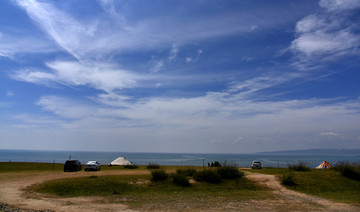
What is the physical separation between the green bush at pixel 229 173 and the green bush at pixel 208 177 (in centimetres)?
109

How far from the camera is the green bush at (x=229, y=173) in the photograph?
90.3 feet

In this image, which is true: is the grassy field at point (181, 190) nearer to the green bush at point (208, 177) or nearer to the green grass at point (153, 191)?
the green grass at point (153, 191)

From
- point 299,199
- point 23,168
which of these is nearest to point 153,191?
point 299,199

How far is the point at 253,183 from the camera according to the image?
25.7 metres

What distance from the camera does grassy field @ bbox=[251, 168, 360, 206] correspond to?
2145 centimetres

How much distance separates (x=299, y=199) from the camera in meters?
20.1

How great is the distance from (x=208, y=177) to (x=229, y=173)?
106 inches

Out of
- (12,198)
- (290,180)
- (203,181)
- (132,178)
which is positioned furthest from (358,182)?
(12,198)

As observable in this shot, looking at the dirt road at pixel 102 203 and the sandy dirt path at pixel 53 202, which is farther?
the dirt road at pixel 102 203

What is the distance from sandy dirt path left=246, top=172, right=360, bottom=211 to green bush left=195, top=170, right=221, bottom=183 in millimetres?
3642

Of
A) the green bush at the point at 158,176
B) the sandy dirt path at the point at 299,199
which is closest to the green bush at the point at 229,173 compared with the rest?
the sandy dirt path at the point at 299,199

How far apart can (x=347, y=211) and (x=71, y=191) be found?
1922cm

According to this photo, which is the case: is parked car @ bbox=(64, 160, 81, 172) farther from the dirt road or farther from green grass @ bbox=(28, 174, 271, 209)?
the dirt road

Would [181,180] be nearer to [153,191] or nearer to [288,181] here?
[153,191]
